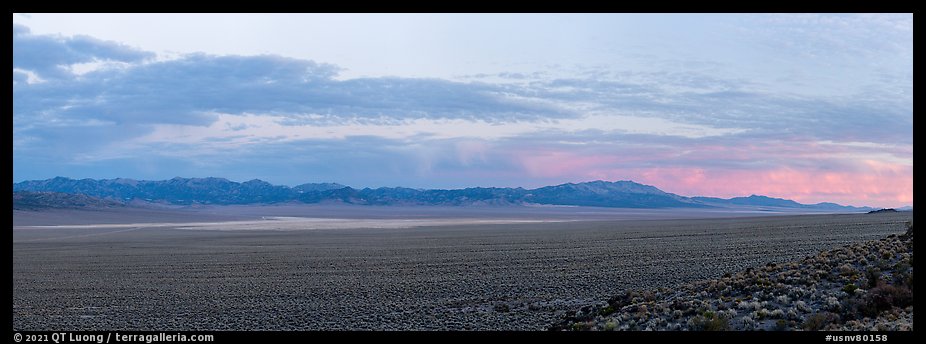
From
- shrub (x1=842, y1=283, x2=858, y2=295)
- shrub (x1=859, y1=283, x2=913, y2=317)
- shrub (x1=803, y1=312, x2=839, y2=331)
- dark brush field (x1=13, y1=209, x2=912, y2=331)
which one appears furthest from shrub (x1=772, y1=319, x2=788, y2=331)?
dark brush field (x1=13, y1=209, x2=912, y2=331)

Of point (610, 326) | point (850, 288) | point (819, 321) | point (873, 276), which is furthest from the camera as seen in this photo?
point (873, 276)

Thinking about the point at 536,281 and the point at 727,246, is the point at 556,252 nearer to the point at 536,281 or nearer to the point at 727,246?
the point at 727,246

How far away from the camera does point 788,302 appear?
41.4 feet

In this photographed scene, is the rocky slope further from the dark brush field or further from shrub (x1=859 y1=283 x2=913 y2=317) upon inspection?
the dark brush field

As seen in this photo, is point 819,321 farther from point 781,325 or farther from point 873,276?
point 873,276

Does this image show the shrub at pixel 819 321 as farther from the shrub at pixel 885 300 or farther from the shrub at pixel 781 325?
the shrub at pixel 885 300

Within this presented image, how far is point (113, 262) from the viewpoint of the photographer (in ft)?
101

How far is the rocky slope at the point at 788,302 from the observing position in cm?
1142

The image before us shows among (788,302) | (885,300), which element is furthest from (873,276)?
(788,302)

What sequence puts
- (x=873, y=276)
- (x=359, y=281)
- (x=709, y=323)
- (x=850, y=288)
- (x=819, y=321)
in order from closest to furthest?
1. (x=819, y=321)
2. (x=709, y=323)
3. (x=850, y=288)
4. (x=873, y=276)
5. (x=359, y=281)
